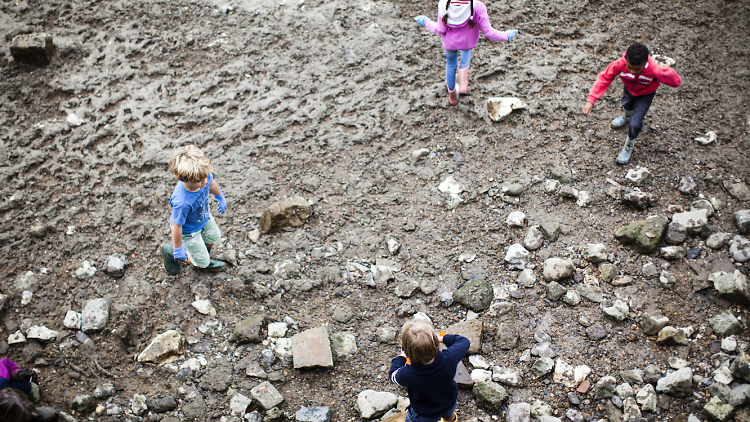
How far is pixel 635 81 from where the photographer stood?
11.5ft

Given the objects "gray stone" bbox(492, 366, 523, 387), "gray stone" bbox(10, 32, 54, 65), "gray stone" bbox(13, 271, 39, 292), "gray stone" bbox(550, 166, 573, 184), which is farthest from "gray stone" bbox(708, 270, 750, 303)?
"gray stone" bbox(10, 32, 54, 65)

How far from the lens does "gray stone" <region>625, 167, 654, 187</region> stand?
3648 millimetres

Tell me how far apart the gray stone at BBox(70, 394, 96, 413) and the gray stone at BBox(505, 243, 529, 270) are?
2.98m

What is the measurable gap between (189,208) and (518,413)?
2440 millimetres

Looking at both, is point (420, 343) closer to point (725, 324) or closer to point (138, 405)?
point (138, 405)

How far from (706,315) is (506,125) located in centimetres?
217

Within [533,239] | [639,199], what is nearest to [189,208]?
[533,239]

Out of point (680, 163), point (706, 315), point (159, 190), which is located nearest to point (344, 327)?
point (159, 190)

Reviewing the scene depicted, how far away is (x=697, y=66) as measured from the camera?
433cm

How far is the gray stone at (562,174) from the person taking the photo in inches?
148

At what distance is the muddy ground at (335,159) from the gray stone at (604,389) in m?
0.08

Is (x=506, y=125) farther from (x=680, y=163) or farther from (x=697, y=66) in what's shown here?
(x=697, y=66)

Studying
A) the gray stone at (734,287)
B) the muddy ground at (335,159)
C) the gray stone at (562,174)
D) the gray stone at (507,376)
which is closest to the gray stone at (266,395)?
the muddy ground at (335,159)

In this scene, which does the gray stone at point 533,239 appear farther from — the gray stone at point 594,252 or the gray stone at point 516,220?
the gray stone at point 594,252
